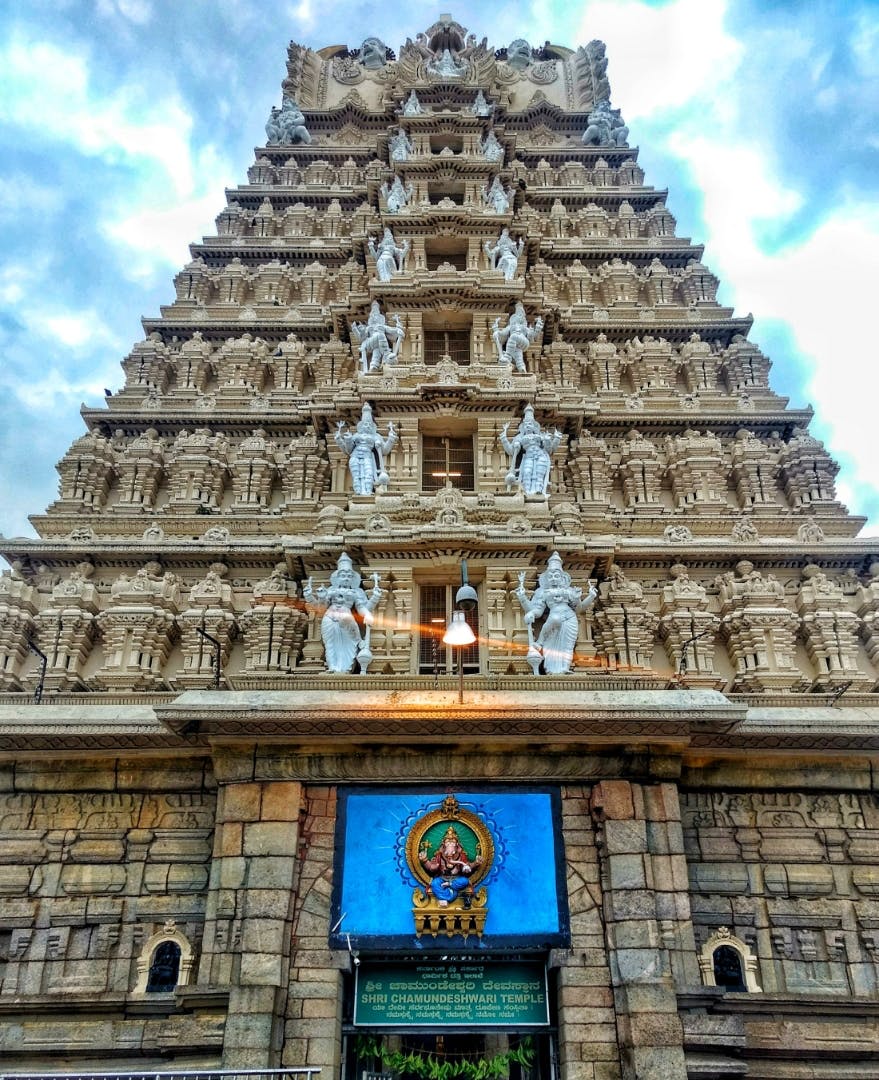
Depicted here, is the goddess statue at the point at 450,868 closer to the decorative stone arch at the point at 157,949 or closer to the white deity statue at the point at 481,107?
the decorative stone arch at the point at 157,949

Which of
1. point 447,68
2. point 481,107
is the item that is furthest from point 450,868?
point 447,68

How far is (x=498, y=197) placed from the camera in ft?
93.8

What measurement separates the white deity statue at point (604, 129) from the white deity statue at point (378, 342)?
51.6 ft

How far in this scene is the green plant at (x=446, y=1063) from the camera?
12.2 m

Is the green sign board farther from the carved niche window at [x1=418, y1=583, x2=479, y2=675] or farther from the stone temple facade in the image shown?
the carved niche window at [x1=418, y1=583, x2=479, y2=675]

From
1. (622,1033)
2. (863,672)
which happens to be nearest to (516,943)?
(622,1033)

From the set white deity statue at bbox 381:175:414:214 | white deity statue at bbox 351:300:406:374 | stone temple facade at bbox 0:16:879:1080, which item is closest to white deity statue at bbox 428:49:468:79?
stone temple facade at bbox 0:16:879:1080

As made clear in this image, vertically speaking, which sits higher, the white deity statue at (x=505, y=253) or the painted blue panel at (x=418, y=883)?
the white deity statue at (x=505, y=253)

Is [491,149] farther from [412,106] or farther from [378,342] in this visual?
[378,342]

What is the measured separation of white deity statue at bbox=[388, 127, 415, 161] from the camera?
30609 millimetres

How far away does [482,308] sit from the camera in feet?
83.1

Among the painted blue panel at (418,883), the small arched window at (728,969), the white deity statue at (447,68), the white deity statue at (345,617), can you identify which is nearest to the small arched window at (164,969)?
the painted blue panel at (418,883)

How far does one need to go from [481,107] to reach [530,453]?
59.7 feet

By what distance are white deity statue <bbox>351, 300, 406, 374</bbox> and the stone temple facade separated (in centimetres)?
12
